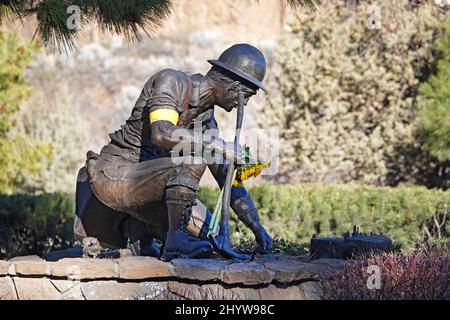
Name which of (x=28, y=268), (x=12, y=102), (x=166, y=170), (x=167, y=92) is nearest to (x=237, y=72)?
(x=167, y=92)

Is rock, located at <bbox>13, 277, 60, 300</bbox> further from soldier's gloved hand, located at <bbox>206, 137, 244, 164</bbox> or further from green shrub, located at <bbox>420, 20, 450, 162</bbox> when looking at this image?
green shrub, located at <bbox>420, 20, 450, 162</bbox>

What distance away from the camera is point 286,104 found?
13570mm

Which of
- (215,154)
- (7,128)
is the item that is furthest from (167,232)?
(7,128)

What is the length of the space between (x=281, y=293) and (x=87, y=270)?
1111mm

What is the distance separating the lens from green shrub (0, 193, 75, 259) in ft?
32.2

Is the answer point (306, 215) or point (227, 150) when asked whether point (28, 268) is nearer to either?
point (227, 150)

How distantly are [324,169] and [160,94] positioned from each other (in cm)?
788

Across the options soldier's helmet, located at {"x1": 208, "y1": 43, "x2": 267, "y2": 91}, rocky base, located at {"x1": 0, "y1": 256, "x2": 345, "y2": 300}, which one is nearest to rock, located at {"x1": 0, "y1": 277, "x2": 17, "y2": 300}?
rocky base, located at {"x1": 0, "y1": 256, "x2": 345, "y2": 300}

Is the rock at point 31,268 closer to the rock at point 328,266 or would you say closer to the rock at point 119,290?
Answer: the rock at point 119,290

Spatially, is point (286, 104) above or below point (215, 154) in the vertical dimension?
above

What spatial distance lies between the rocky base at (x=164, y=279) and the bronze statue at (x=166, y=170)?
1.14 ft

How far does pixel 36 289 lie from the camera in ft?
17.3
